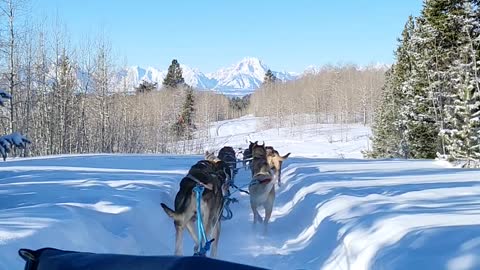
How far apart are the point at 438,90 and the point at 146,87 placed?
51.0m

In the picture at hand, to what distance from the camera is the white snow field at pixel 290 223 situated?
506 centimetres

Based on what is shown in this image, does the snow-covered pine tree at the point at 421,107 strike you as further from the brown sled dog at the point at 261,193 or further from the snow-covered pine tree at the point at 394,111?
the brown sled dog at the point at 261,193

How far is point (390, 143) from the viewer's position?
36188 millimetres

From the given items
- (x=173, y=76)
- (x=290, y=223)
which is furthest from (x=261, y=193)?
(x=173, y=76)

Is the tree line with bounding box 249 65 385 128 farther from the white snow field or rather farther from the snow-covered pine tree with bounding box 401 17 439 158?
the white snow field

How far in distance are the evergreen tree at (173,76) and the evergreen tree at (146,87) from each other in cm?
191

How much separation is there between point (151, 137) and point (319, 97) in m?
48.2

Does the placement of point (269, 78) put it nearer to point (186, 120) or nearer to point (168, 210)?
point (186, 120)

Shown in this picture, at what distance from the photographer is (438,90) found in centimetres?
2873

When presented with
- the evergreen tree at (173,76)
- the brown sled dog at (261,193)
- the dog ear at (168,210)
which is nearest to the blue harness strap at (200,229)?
the dog ear at (168,210)

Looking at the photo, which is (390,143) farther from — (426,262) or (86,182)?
(426,262)

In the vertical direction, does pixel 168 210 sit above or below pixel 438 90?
below

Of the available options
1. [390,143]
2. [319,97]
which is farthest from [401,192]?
[319,97]

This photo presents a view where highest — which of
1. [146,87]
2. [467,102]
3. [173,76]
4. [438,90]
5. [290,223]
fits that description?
[173,76]
